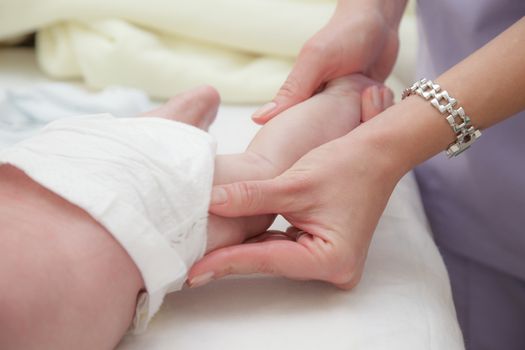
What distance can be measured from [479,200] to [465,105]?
→ 0.32 m

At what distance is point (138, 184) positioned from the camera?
589 mm

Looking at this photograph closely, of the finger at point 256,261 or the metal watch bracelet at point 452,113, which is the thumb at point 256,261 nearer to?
the finger at point 256,261

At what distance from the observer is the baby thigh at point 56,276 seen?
→ 499 mm

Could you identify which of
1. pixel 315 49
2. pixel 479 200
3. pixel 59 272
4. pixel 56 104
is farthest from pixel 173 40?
pixel 59 272

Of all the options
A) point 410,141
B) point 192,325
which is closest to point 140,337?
point 192,325

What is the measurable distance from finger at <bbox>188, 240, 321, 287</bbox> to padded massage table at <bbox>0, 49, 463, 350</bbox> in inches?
1.3

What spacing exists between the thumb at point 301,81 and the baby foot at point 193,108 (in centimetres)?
7

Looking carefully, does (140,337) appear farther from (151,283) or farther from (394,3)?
(394,3)

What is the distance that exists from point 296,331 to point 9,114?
1.82 feet

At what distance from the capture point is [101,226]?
22.0 inches

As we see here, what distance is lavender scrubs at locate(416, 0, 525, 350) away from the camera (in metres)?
0.88

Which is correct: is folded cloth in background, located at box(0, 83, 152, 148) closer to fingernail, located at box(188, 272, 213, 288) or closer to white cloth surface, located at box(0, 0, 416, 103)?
white cloth surface, located at box(0, 0, 416, 103)

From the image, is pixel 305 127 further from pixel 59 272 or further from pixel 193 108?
pixel 59 272

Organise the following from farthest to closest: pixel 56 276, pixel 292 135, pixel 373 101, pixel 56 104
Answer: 1. pixel 56 104
2. pixel 373 101
3. pixel 292 135
4. pixel 56 276
